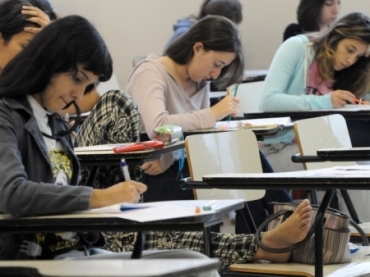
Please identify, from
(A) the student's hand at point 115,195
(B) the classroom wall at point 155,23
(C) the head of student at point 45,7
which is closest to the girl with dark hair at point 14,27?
(C) the head of student at point 45,7

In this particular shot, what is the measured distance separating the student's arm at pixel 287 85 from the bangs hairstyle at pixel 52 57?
2383 mm

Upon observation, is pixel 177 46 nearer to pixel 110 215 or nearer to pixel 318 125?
pixel 318 125

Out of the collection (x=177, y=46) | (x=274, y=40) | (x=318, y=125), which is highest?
(x=177, y=46)

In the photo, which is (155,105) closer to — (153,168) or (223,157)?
(153,168)

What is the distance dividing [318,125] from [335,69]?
1.17 meters

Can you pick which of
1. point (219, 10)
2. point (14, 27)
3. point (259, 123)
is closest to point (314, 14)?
point (219, 10)

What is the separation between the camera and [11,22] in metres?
2.77

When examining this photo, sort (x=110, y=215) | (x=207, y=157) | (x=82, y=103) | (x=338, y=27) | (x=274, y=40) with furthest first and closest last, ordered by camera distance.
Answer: (x=274, y=40) < (x=338, y=27) < (x=82, y=103) < (x=207, y=157) < (x=110, y=215)

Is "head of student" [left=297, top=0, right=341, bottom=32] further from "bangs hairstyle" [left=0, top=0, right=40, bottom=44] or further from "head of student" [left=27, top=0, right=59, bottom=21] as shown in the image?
"bangs hairstyle" [left=0, top=0, right=40, bottom=44]

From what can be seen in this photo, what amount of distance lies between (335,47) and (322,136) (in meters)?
1.16

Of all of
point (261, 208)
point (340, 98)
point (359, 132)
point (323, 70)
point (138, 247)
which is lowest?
point (359, 132)

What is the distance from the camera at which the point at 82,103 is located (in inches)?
129

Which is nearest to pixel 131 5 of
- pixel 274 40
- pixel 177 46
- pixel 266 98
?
pixel 274 40

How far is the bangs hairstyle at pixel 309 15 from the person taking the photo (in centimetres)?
550
